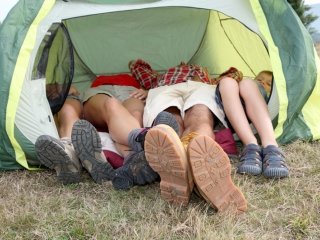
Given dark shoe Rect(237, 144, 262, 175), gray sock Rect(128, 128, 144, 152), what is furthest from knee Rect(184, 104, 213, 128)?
gray sock Rect(128, 128, 144, 152)

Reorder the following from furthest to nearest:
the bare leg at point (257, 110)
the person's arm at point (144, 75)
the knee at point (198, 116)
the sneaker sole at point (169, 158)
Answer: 1. the person's arm at point (144, 75)
2. the knee at point (198, 116)
3. the bare leg at point (257, 110)
4. the sneaker sole at point (169, 158)

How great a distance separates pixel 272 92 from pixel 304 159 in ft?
1.06

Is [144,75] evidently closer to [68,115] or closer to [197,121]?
[68,115]

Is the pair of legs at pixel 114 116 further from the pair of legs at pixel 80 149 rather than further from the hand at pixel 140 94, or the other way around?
the hand at pixel 140 94

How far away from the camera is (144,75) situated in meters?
2.58

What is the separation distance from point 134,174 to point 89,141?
20 centimetres

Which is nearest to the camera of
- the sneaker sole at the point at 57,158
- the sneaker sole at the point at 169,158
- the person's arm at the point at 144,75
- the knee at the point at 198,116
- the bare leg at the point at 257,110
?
the sneaker sole at the point at 169,158

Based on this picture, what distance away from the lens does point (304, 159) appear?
1.81 m

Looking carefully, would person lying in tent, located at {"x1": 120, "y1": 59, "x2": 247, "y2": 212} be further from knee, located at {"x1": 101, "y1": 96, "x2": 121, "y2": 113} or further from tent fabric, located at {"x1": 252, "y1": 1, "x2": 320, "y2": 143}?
tent fabric, located at {"x1": 252, "y1": 1, "x2": 320, "y2": 143}

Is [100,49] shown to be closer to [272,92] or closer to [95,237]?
[272,92]

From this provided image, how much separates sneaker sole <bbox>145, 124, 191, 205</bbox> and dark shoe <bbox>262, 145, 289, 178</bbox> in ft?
1.30

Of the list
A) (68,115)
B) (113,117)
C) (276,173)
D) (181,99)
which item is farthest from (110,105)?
(276,173)

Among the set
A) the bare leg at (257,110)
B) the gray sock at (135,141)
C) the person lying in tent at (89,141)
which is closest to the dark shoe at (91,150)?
the person lying in tent at (89,141)

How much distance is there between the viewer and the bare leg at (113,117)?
5.79 feet
